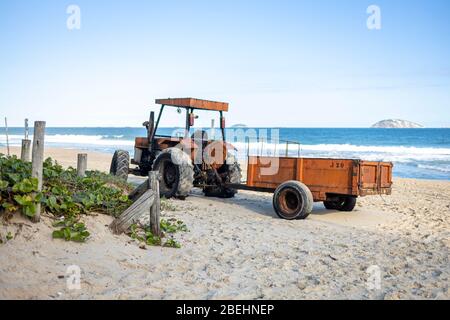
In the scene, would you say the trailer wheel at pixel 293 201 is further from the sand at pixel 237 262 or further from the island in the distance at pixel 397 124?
the island in the distance at pixel 397 124

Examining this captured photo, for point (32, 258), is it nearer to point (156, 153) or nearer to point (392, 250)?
point (392, 250)

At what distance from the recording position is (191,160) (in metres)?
10.2

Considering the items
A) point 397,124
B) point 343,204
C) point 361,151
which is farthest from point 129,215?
point 397,124

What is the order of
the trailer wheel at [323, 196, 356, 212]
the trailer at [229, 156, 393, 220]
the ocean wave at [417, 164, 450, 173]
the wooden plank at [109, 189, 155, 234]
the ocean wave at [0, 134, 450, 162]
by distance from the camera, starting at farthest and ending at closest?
the ocean wave at [0, 134, 450, 162], the ocean wave at [417, 164, 450, 173], the trailer wheel at [323, 196, 356, 212], the trailer at [229, 156, 393, 220], the wooden plank at [109, 189, 155, 234]

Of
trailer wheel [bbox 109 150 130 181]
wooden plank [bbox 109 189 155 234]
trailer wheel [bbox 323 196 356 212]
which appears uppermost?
trailer wheel [bbox 109 150 130 181]

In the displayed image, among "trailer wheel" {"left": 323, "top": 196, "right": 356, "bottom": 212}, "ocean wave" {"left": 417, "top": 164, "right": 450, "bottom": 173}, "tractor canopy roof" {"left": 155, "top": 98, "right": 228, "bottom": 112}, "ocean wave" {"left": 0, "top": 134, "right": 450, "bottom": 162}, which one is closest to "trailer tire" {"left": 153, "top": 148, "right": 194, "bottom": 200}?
"tractor canopy roof" {"left": 155, "top": 98, "right": 228, "bottom": 112}

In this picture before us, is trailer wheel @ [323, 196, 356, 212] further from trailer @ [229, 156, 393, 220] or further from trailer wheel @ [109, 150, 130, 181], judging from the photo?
trailer wheel @ [109, 150, 130, 181]

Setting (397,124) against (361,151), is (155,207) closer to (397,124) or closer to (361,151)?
(361,151)

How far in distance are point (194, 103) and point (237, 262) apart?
538 cm

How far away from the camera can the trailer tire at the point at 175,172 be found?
963 centimetres

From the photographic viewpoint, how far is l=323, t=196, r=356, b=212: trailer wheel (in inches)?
388

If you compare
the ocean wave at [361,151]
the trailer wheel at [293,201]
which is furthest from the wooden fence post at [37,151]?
the ocean wave at [361,151]

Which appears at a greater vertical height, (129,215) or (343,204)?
(129,215)
